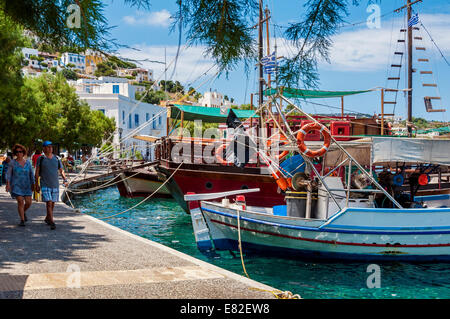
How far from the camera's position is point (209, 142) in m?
18.2

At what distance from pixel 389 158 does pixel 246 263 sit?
429cm

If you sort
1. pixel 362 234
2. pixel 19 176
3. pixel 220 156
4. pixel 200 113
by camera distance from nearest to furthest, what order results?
pixel 19 176
pixel 362 234
pixel 220 156
pixel 200 113

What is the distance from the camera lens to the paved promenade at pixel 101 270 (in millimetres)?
5312

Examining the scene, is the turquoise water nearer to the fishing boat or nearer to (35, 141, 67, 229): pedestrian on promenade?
the fishing boat

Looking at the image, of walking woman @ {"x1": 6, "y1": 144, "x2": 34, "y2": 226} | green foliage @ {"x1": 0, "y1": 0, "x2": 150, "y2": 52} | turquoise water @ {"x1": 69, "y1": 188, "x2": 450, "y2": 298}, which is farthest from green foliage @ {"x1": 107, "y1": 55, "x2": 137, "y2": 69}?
turquoise water @ {"x1": 69, "y1": 188, "x2": 450, "y2": 298}

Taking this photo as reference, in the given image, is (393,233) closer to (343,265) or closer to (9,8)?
(343,265)

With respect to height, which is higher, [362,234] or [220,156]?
[220,156]

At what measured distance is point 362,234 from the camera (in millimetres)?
10391

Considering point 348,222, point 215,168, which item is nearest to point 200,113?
point 215,168

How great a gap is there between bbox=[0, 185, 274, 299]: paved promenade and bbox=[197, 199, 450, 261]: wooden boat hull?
3.55m

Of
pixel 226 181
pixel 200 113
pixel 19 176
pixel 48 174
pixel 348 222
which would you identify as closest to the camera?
pixel 48 174

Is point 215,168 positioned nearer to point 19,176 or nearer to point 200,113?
point 200,113

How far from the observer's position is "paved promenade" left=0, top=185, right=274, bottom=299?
5.31m

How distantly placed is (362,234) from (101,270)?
21.3 feet
